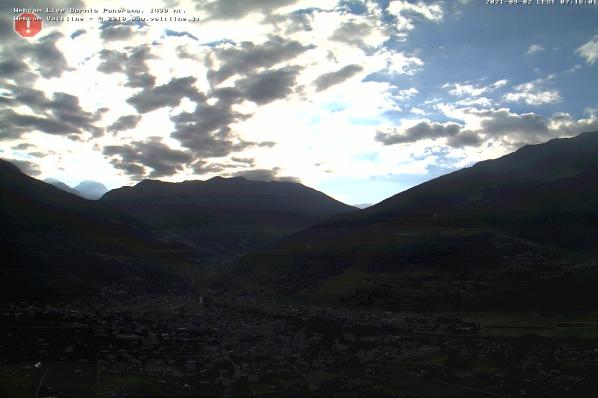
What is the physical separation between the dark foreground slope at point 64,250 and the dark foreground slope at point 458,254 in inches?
293

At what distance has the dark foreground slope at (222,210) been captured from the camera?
1657 inches

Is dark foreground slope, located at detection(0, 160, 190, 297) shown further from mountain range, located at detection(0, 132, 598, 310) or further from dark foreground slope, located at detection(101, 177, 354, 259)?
dark foreground slope, located at detection(101, 177, 354, 259)

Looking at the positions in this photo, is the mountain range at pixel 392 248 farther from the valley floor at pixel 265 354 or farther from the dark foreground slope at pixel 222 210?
the valley floor at pixel 265 354

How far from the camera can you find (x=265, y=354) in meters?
12.5

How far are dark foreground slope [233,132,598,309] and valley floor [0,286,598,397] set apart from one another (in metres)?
4.70

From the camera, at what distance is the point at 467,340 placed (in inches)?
611

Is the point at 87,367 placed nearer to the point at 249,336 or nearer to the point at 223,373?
the point at 223,373

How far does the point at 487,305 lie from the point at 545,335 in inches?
229

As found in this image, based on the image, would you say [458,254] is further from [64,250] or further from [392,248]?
[64,250]

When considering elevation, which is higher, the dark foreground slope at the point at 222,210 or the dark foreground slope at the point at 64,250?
the dark foreground slope at the point at 222,210

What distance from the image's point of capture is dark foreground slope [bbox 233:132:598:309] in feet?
76.1

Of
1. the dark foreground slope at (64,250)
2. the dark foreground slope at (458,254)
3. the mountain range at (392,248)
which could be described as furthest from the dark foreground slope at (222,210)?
the dark foreground slope at (64,250)

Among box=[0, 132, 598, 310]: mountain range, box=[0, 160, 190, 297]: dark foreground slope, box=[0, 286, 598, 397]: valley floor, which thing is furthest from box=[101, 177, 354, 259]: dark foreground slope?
box=[0, 286, 598, 397]: valley floor


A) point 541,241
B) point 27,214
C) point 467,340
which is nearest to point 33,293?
point 27,214
